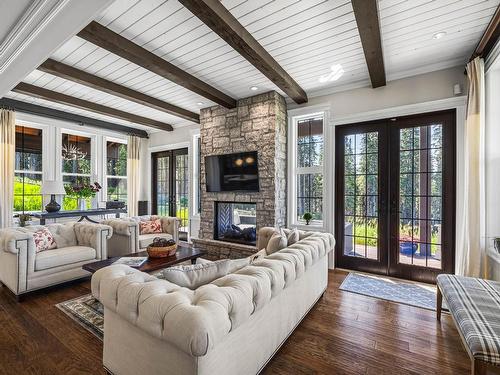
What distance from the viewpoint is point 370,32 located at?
91.6 inches

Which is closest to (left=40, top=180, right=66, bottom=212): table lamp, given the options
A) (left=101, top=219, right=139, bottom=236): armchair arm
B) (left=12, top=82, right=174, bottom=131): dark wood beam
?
(left=101, top=219, right=139, bottom=236): armchair arm

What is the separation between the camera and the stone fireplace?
163 inches

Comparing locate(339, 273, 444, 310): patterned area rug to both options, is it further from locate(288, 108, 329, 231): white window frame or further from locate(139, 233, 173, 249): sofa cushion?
locate(139, 233, 173, 249): sofa cushion

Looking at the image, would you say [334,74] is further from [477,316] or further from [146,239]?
[146,239]

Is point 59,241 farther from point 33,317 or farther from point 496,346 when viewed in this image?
point 496,346

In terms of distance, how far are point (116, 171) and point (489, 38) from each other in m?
7.03

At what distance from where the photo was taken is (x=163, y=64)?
3080mm

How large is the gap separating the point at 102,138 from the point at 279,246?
17.8 ft

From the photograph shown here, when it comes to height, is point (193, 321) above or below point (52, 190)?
below

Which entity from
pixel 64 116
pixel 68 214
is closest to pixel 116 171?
pixel 64 116

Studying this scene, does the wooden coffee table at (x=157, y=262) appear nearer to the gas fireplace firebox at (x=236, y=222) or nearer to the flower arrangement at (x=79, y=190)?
the gas fireplace firebox at (x=236, y=222)

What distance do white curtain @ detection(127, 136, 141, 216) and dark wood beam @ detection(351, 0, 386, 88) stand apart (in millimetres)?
5536

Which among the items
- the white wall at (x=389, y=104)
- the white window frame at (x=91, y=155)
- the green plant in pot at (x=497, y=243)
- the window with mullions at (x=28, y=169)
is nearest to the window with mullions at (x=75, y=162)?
the white window frame at (x=91, y=155)

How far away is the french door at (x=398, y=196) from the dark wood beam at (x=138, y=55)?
232cm
